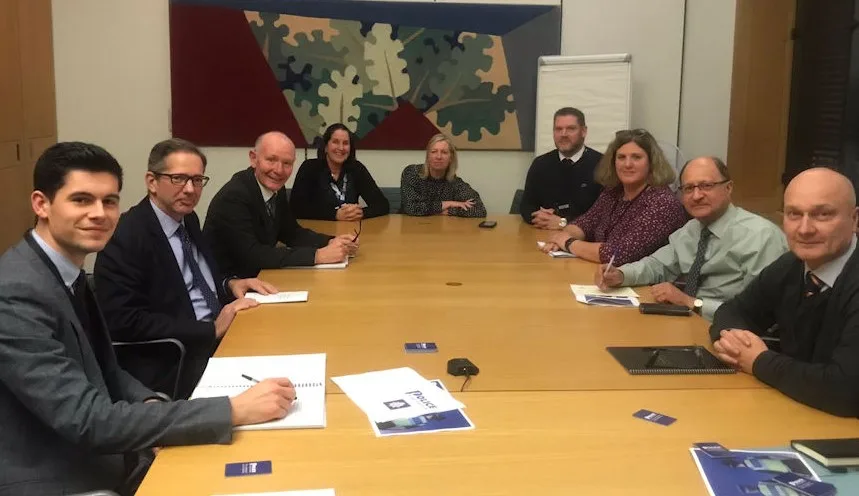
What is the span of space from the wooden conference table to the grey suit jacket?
0.24 ft

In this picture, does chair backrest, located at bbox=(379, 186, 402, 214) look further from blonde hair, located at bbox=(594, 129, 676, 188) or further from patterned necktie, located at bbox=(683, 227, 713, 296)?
patterned necktie, located at bbox=(683, 227, 713, 296)

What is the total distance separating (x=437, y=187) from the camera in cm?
521

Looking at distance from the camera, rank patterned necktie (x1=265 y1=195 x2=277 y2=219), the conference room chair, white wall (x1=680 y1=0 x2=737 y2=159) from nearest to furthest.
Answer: the conference room chair
patterned necktie (x1=265 y1=195 x2=277 y2=219)
white wall (x1=680 y1=0 x2=737 y2=159)

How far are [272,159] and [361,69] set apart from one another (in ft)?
8.21

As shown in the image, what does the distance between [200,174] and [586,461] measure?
1848 mm

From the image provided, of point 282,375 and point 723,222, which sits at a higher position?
point 723,222

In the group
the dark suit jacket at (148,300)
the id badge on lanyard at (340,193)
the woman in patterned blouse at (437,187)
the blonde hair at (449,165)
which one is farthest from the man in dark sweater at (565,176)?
the dark suit jacket at (148,300)

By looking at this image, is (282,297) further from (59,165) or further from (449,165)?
(449,165)

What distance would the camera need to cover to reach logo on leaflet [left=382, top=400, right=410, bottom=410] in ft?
5.75

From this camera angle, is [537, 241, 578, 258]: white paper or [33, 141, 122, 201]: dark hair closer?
[33, 141, 122, 201]: dark hair

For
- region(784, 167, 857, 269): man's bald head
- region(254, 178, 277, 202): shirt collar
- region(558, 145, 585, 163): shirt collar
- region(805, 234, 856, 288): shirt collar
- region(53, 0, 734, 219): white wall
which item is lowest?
region(805, 234, 856, 288): shirt collar

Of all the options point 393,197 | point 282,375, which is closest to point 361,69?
point 393,197

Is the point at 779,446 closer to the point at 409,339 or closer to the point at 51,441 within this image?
the point at 409,339

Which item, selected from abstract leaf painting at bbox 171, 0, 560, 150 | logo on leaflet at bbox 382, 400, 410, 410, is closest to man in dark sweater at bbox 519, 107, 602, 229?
abstract leaf painting at bbox 171, 0, 560, 150
